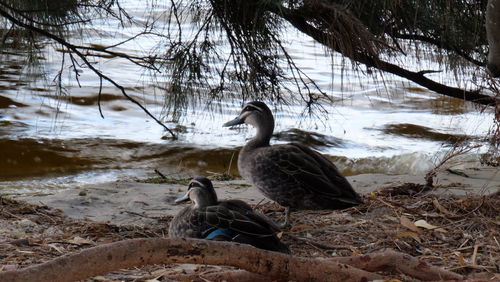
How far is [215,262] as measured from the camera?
8.73ft

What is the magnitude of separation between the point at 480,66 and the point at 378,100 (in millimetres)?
6080

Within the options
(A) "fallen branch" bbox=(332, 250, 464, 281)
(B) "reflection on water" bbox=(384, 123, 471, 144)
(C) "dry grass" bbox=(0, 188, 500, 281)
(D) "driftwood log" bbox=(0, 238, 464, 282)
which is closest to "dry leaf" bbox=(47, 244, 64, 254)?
(C) "dry grass" bbox=(0, 188, 500, 281)

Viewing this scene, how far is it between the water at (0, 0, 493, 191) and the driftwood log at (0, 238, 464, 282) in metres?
4.13

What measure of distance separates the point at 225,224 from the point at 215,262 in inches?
43.8

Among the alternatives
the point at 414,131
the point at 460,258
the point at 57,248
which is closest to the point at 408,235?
the point at 460,258

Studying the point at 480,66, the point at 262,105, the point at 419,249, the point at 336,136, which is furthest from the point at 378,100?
the point at 419,249

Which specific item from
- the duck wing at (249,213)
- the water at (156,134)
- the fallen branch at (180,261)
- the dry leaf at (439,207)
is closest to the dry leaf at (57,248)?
the duck wing at (249,213)

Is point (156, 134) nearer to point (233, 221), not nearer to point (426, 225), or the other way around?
point (426, 225)

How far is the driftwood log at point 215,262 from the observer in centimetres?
237

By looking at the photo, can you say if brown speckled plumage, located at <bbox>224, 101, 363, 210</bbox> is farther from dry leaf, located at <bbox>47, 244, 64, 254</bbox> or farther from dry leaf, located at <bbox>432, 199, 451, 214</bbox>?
dry leaf, located at <bbox>47, 244, 64, 254</bbox>

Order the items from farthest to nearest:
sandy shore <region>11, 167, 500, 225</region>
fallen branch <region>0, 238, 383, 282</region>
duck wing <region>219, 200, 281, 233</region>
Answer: sandy shore <region>11, 167, 500, 225</region> → duck wing <region>219, 200, 281, 233</region> → fallen branch <region>0, 238, 383, 282</region>

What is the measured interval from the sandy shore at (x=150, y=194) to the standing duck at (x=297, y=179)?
690mm

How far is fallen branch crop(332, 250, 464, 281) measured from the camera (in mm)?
3010

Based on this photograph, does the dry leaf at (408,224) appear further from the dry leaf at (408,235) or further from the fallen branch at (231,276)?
the fallen branch at (231,276)
